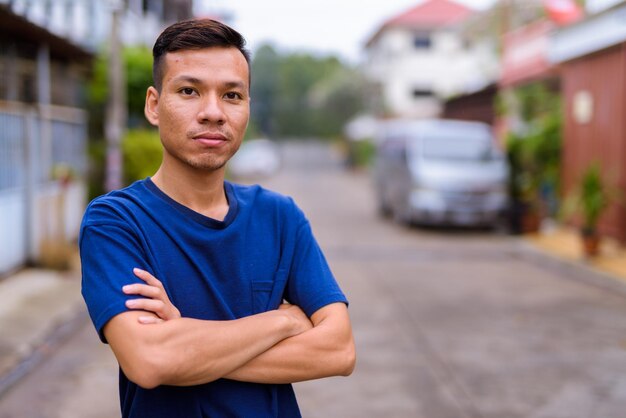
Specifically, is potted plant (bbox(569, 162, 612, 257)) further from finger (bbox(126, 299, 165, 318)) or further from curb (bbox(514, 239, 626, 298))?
finger (bbox(126, 299, 165, 318))

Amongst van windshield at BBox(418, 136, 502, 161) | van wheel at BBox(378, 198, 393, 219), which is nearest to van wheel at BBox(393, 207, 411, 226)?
van windshield at BBox(418, 136, 502, 161)

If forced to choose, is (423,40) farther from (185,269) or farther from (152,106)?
(185,269)

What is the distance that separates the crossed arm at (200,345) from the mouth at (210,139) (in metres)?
0.37

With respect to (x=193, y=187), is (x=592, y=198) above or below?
below

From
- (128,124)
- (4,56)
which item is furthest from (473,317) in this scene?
(128,124)

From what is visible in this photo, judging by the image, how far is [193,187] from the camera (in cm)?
215

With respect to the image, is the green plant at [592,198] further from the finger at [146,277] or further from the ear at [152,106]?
the finger at [146,277]

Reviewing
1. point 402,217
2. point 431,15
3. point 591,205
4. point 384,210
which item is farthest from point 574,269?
point 431,15

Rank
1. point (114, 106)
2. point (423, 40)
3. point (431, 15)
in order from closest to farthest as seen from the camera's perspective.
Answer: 1. point (114, 106)
2. point (423, 40)
3. point (431, 15)

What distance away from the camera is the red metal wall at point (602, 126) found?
13.1 m

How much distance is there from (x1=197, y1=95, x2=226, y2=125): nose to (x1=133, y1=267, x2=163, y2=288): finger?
42 cm

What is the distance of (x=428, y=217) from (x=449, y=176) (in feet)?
2.93

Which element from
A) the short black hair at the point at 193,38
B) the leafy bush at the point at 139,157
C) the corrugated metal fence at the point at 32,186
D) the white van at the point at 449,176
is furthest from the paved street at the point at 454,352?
the leafy bush at the point at 139,157

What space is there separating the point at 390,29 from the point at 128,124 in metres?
33.9
